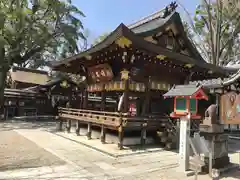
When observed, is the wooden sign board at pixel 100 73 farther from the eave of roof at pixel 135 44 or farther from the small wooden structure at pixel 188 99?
the small wooden structure at pixel 188 99

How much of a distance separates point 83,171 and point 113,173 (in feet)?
2.72

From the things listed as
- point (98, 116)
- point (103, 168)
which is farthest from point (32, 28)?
point (103, 168)

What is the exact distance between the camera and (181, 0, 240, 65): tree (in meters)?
18.9

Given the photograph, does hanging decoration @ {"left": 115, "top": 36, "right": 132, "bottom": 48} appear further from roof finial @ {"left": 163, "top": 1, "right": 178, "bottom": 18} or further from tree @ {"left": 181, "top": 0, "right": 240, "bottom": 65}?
tree @ {"left": 181, "top": 0, "right": 240, "bottom": 65}

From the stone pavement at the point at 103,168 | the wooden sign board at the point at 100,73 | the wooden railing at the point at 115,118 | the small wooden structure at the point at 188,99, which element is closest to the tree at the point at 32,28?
the wooden sign board at the point at 100,73

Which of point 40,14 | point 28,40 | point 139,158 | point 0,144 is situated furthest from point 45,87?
point 139,158

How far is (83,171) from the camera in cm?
564

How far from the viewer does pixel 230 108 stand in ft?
18.7

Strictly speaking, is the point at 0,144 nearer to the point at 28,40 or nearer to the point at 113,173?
the point at 113,173

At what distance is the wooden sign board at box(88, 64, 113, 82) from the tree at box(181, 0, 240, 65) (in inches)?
499

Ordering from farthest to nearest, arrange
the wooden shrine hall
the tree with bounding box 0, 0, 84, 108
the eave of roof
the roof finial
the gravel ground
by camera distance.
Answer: the tree with bounding box 0, 0, 84, 108, the roof finial, the wooden shrine hall, the eave of roof, the gravel ground

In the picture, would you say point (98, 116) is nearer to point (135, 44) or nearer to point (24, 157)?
point (24, 157)

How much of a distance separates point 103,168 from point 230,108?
13.1 feet

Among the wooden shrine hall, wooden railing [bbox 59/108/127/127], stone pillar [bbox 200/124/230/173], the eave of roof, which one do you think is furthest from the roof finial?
stone pillar [bbox 200/124/230/173]
